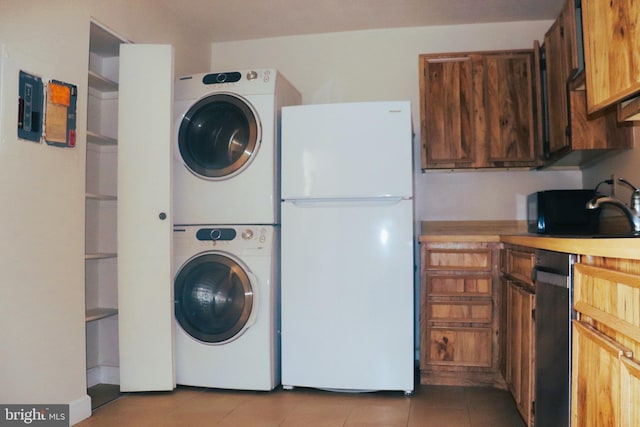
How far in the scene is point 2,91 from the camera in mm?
2248

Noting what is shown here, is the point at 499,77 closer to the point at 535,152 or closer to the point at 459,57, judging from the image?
the point at 459,57

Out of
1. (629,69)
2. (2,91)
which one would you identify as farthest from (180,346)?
(629,69)

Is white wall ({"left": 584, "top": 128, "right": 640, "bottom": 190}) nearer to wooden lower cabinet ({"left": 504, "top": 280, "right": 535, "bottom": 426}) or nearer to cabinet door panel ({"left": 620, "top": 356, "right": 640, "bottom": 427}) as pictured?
wooden lower cabinet ({"left": 504, "top": 280, "right": 535, "bottom": 426})

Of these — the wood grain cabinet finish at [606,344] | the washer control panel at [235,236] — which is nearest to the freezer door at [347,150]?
the washer control panel at [235,236]

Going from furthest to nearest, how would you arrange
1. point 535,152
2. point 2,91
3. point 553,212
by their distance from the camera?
point 535,152 < point 553,212 < point 2,91

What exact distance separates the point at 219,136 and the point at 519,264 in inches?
67.8

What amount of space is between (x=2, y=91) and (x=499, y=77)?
8.87ft

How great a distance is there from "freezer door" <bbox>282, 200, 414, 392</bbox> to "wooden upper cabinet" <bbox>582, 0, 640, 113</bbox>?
1.07 meters

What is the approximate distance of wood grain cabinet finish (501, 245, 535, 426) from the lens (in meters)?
2.18

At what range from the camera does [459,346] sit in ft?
10.3

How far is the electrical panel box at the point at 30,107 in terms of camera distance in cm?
234

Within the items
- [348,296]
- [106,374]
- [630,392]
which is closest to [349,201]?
[348,296]

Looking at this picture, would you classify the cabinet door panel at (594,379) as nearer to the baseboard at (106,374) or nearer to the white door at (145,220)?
the white door at (145,220)

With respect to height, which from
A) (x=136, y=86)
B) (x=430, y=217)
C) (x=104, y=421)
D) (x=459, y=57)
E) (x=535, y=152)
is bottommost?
(x=104, y=421)
